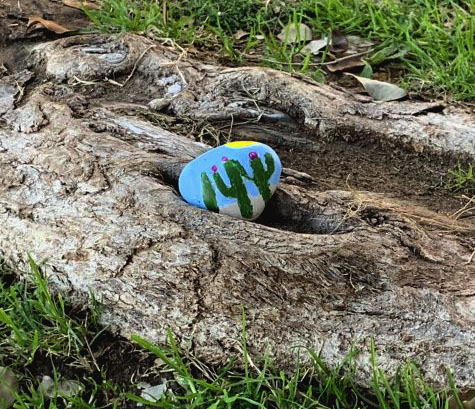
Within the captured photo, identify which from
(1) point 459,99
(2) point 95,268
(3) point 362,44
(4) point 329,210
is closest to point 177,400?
(2) point 95,268

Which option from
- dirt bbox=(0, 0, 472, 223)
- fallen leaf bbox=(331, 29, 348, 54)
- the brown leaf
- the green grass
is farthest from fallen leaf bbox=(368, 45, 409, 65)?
the brown leaf

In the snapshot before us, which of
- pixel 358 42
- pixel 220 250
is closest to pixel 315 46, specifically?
pixel 358 42

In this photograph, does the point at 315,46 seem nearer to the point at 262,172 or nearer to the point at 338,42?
the point at 338,42

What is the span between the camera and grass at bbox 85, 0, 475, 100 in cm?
341

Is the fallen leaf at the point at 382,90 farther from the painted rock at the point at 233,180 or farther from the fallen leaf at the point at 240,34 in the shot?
the painted rock at the point at 233,180

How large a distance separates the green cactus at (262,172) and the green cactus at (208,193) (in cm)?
13

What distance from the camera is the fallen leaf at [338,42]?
368 centimetres

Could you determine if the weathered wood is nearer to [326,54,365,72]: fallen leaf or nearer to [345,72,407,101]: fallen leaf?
[345,72,407,101]: fallen leaf

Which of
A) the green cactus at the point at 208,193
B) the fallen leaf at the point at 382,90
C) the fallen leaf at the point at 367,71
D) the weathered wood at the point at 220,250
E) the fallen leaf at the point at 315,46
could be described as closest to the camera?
the weathered wood at the point at 220,250

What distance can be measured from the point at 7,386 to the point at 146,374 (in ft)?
1.25

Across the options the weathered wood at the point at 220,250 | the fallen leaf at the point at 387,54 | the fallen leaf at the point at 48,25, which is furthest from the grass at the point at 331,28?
the weathered wood at the point at 220,250

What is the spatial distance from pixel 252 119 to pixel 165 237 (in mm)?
880

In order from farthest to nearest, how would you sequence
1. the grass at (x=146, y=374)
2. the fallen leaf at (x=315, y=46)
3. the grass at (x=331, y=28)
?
the fallen leaf at (x=315, y=46) → the grass at (x=331, y=28) → the grass at (x=146, y=374)

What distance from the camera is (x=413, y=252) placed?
7.26 ft
